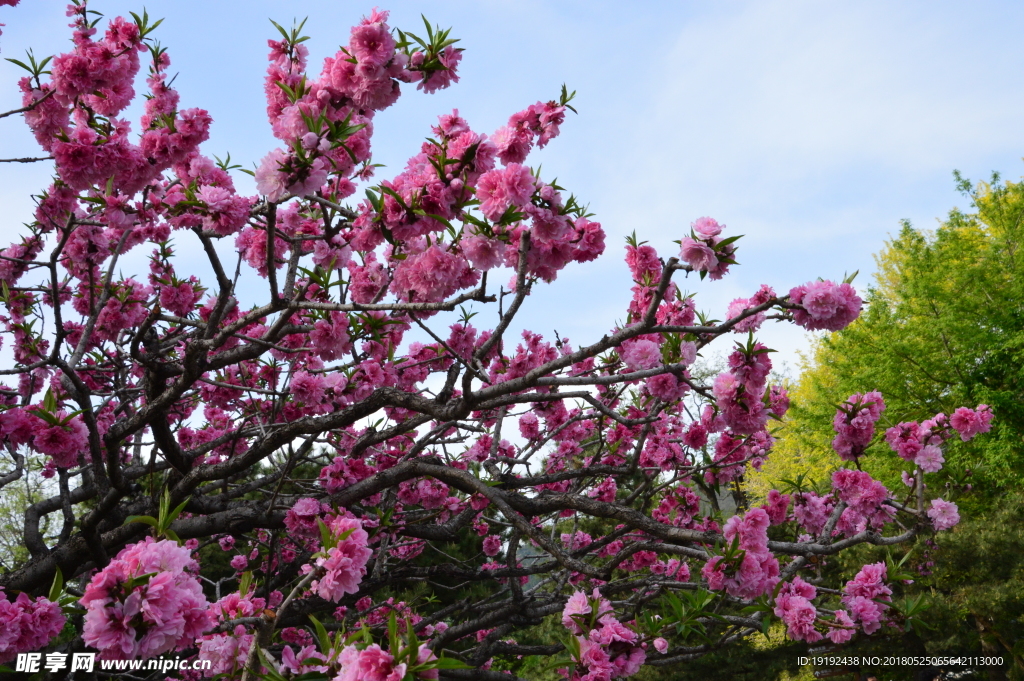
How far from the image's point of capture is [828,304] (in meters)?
2.50

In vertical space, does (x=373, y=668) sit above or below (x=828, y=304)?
below

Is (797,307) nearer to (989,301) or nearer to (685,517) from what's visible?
(685,517)

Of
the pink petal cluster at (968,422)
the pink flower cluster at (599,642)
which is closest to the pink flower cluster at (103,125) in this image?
the pink flower cluster at (599,642)

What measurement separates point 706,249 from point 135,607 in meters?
2.39

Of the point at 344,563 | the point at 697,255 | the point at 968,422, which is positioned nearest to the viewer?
the point at 344,563

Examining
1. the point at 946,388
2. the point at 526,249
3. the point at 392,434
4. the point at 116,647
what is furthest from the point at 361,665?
the point at 946,388

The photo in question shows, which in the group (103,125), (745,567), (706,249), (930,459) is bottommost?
(745,567)

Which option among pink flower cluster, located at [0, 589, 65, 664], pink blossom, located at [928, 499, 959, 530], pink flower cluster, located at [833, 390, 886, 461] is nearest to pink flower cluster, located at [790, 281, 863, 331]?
pink flower cluster, located at [833, 390, 886, 461]

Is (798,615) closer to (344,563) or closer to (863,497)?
(863,497)

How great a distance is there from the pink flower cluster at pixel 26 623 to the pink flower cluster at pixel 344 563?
3.88ft

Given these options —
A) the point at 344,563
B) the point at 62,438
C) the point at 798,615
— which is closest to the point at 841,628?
the point at 798,615

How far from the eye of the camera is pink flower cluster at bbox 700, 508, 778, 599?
8.73 feet

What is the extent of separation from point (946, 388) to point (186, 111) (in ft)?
57.5

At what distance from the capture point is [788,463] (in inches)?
830
